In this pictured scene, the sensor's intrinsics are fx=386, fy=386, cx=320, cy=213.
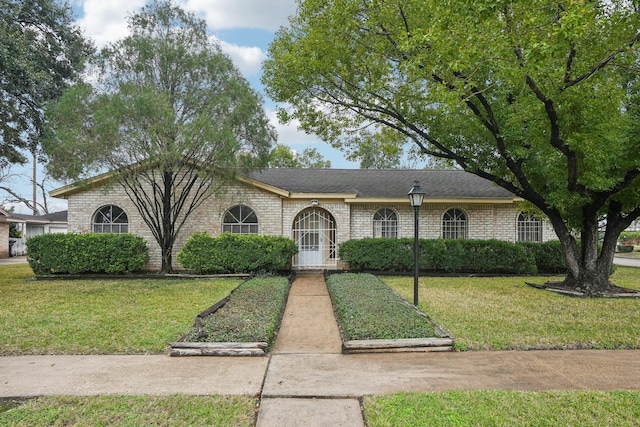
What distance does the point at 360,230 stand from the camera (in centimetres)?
1431

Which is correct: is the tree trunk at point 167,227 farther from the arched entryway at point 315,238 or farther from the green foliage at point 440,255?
the green foliage at point 440,255

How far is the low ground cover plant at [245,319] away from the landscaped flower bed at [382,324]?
1.12 meters

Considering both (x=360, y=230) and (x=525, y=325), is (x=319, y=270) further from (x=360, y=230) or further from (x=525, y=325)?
(x=525, y=325)

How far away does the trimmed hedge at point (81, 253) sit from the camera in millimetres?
12219

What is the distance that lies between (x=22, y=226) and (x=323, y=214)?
24.0 metres

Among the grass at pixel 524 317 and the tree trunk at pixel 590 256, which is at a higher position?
the tree trunk at pixel 590 256

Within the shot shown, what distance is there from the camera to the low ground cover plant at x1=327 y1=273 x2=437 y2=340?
17.8 feet

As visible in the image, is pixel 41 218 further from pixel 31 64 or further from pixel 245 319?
pixel 245 319

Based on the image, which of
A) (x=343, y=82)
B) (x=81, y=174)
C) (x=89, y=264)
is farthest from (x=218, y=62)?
(x=89, y=264)

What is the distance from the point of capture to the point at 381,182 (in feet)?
52.4

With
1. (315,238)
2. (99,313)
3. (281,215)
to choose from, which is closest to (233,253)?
(281,215)

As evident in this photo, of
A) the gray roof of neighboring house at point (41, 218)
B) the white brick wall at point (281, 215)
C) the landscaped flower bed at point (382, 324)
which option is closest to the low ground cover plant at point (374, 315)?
the landscaped flower bed at point (382, 324)

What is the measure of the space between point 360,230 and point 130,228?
27.1 ft

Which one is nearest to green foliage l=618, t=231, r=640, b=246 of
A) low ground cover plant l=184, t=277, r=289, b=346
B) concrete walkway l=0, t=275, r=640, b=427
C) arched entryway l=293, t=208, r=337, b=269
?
arched entryway l=293, t=208, r=337, b=269
